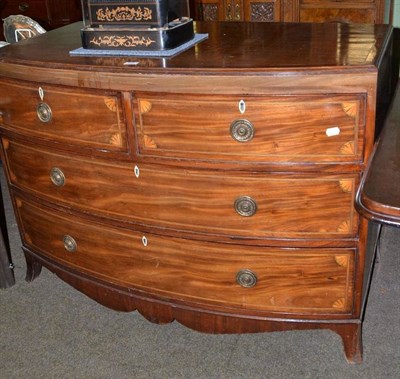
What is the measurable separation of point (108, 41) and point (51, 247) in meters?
0.77

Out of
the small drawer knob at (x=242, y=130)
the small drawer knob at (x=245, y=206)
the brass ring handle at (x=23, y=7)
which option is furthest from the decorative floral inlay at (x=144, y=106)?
the brass ring handle at (x=23, y=7)

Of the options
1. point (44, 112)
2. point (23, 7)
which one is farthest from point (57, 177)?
point (23, 7)

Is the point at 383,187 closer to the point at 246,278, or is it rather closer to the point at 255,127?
the point at 255,127

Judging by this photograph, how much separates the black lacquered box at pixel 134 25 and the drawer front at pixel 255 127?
20 centimetres

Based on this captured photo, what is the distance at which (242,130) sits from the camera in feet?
5.01

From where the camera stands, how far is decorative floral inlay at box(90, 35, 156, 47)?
1680mm

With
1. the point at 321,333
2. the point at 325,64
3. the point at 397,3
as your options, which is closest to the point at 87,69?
the point at 325,64

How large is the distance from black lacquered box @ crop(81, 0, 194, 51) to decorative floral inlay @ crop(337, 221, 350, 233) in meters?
0.68

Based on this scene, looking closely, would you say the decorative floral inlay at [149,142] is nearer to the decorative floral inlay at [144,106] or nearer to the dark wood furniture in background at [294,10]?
the decorative floral inlay at [144,106]

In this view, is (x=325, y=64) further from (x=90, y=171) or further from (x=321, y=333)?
(x=321, y=333)

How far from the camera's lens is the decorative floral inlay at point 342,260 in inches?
65.8

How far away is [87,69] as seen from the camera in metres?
1.61

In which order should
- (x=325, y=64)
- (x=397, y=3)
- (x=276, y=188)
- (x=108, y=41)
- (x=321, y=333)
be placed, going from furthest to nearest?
(x=397, y=3), (x=321, y=333), (x=108, y=41), (x=276, y=188), (x=325, y=64)

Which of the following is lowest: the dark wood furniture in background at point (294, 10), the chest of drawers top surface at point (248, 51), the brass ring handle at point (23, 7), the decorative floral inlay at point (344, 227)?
the decorative floral inlay at point (344, 227)
